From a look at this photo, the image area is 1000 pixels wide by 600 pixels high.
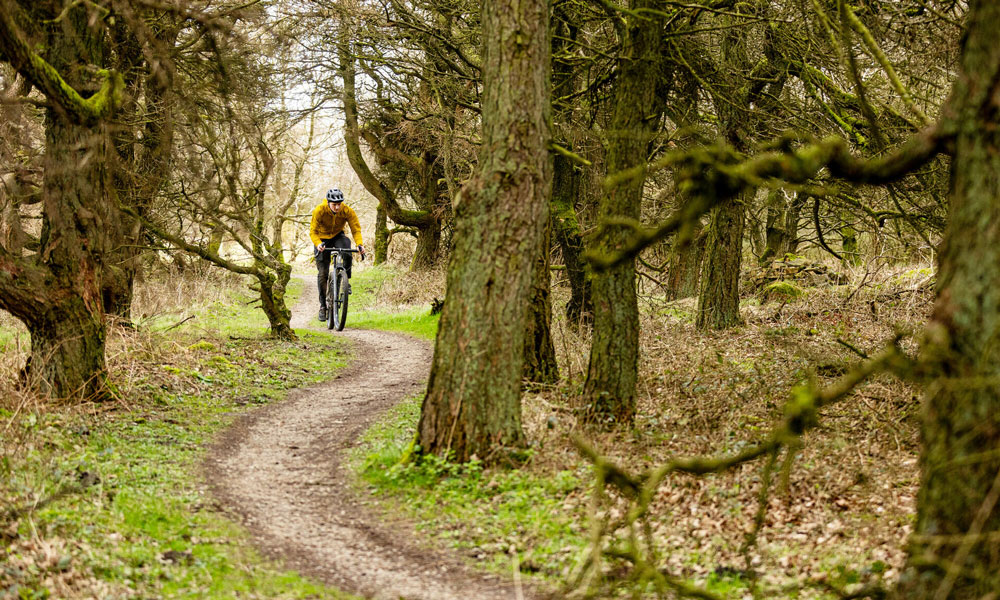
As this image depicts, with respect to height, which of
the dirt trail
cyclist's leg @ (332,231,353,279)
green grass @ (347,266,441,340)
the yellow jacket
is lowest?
the dirt trail

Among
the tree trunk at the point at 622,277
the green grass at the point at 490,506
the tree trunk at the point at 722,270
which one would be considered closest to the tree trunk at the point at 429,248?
the tree trunk at the point at 722,270

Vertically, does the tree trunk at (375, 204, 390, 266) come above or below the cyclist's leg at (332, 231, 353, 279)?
above

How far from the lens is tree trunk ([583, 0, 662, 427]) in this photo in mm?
7719

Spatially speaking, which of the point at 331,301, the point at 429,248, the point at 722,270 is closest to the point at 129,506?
the point at 722,270

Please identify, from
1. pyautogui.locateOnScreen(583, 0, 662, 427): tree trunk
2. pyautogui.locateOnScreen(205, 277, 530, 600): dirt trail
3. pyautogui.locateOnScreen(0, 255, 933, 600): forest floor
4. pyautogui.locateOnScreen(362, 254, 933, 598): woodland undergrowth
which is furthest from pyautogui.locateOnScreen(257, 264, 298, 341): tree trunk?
pyautogui.locateOnScreen(583, 0, 662, 427): tree trunk

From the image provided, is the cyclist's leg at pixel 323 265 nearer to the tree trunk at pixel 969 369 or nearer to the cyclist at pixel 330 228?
the cyclist at pixel 330 228

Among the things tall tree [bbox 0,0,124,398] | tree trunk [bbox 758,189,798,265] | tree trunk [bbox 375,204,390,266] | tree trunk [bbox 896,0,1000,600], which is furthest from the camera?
tree trunk [bbox 375,204,390,266]

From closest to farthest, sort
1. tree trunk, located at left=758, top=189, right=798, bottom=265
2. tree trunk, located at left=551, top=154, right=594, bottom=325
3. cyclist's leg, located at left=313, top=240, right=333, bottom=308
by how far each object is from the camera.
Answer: tree trunk, located at left=551, top=154, right=594, bottom=325 → cyclist's leg, located at left=313, top=240, right=333, bottom=308 → tree trunk, located at left=758, top=189, right=798, bottom=265

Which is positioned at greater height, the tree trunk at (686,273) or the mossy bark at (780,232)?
the mossy bark at (780,232)

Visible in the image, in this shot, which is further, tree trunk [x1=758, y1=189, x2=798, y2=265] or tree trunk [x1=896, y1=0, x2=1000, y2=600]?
tree trunk [x1=758, y1=189, x2=798, y2=265]

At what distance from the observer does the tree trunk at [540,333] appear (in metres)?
9.13

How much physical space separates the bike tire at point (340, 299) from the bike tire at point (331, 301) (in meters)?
0.04

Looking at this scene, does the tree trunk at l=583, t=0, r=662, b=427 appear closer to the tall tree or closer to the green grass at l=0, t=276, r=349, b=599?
the green grass at l=0, t=276, r=349, b=599

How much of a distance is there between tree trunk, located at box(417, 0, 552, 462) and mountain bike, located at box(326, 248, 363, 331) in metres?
7.98
